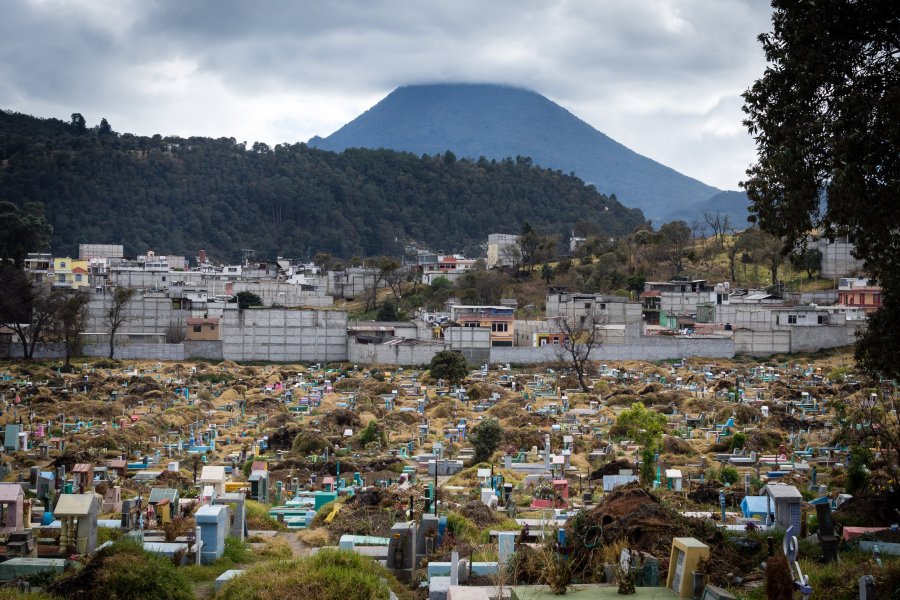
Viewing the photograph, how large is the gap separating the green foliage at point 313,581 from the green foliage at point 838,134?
746 cm

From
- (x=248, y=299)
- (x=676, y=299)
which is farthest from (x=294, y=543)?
(x=248, y=299)

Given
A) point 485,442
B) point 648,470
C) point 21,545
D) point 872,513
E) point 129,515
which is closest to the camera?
point 21,545

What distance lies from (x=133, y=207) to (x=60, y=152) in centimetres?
1367

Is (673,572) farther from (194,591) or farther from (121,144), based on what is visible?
(121,144)

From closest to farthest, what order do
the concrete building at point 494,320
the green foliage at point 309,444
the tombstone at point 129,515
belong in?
the tombstone at point 129,515 → the green foliage at point 309,444 → the concrete building at point 494,320

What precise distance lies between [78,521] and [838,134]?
10.9 m

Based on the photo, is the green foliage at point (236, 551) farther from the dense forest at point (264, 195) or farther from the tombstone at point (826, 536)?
the dense forest at point (264, 195)

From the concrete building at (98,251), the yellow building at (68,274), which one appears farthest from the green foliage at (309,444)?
the concrete building at (98,251)

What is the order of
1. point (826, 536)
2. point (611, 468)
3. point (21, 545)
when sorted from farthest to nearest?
point (611, 468), point (21, 545), point (826, 536)

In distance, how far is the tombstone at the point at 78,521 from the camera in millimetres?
12836

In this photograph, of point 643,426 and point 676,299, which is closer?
point 643,426

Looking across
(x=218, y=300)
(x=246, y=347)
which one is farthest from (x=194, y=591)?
(x=218, y=300)

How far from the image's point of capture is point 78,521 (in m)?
12.9

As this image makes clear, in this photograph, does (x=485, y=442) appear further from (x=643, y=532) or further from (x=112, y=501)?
(x=643, y=532)
